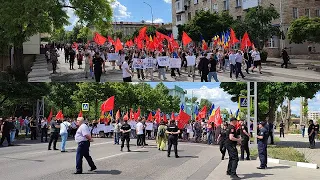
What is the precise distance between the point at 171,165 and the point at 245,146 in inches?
131

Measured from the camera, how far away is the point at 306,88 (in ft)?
74.2

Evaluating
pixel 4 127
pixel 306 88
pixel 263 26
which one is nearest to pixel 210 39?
pixel 263 26

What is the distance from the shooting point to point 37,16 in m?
25.7

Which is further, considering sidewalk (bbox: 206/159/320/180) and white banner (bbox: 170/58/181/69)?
white banner (bbox: 170/58/181/69)

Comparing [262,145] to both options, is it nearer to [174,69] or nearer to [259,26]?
[174,69]

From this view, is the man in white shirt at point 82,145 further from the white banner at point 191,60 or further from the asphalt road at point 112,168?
the white banner at point 191,60

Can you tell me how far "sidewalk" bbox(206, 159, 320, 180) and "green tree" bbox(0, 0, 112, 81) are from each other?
1748 centimetres

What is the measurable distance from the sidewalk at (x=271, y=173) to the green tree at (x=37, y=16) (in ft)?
57.4

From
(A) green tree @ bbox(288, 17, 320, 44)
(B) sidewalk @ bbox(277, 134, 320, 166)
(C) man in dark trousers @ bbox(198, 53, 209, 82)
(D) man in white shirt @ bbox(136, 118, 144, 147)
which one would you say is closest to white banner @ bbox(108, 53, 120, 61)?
(C) man in dark trousers @ bbox(198, 53, 209, 82)

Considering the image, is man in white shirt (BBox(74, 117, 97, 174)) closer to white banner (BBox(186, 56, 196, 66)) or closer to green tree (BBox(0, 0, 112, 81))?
white banner (BBox(186, 56, 196, 66))

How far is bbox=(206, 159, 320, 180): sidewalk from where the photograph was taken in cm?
1034

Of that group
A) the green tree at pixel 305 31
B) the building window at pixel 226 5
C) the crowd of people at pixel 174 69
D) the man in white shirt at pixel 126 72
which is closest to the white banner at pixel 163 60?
the crowd of people at pixel 174 69

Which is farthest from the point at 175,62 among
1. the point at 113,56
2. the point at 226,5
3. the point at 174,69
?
the point at 226,5

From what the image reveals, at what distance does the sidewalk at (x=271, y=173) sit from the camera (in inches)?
407
